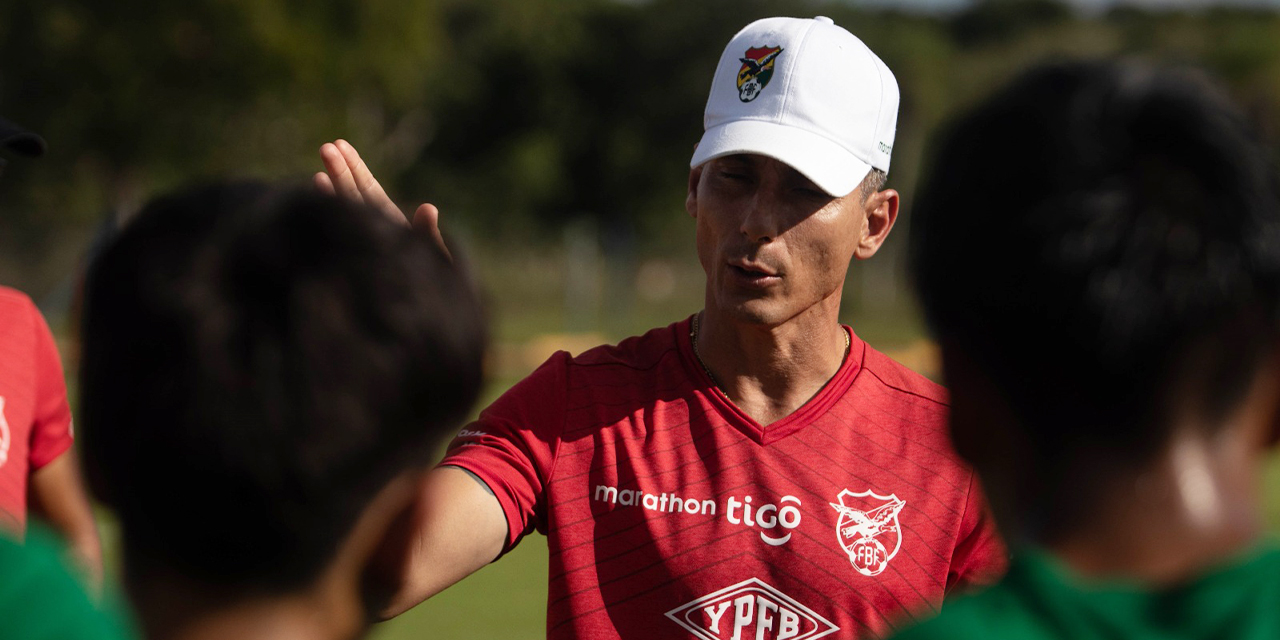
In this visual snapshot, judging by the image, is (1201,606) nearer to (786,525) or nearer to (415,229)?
(415,229)

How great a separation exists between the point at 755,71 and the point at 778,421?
816mm

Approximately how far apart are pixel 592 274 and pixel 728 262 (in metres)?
24.6

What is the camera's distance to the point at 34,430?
366 cm

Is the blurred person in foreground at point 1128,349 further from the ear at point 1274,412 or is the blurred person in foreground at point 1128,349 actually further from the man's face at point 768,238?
the man's face at point 768,238

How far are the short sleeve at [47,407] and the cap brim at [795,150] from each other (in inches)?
74.0

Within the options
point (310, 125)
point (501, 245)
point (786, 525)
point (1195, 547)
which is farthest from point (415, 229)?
point (501, 245)

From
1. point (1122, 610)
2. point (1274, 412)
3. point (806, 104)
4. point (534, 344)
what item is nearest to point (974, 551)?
point (806, 104)

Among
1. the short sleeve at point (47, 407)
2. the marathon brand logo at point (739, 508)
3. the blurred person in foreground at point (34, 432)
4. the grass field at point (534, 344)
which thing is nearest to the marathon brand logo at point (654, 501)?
the marathon brand logo at point (739, 508)

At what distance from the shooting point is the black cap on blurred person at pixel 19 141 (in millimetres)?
3721

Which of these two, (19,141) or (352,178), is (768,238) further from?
(19,141)

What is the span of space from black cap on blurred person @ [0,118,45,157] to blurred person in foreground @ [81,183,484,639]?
2.51 meters

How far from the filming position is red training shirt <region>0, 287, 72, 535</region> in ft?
11.5

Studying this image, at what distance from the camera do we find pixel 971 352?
151 cm

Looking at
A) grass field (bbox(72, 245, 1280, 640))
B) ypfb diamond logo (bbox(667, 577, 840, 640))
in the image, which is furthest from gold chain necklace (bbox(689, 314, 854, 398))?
grass field (bbox(72, 245, 1280, 640))
